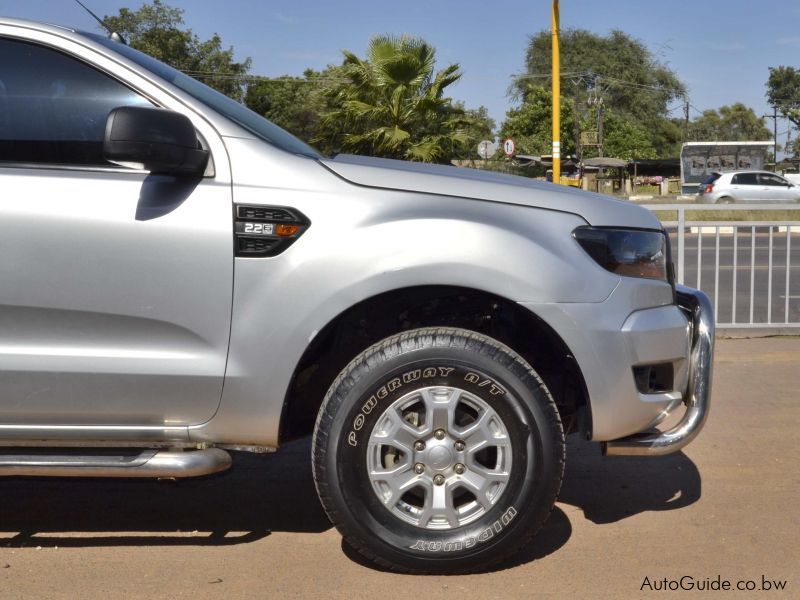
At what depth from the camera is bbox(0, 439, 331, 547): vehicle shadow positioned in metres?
4.06

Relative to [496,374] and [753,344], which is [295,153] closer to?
[496,374]

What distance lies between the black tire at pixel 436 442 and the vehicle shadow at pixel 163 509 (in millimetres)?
719

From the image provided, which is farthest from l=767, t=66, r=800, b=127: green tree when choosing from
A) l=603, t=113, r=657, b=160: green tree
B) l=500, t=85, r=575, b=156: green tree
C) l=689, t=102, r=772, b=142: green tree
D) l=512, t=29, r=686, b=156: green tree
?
l=500, t=85, r=575, b=156: green tree

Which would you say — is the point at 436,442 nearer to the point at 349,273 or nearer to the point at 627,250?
the point at 349,273

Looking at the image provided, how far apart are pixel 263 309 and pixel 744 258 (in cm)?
621

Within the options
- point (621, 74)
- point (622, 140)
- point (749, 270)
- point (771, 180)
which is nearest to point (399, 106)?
point (749, 270)

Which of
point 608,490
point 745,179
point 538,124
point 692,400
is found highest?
point 538,124

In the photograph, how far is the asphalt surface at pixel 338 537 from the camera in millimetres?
3553

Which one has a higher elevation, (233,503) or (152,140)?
(152,140)

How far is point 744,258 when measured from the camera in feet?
28.5

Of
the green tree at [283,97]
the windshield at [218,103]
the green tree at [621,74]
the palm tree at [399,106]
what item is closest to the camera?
the windshield at [218,103]

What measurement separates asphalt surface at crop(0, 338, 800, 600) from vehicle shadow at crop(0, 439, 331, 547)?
11 mm

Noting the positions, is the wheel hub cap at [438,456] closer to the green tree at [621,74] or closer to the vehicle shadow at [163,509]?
the vehicle shadow at [163,509]

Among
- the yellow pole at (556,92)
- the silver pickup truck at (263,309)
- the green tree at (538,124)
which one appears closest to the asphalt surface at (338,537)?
the silver pickup truck at (263,309)
